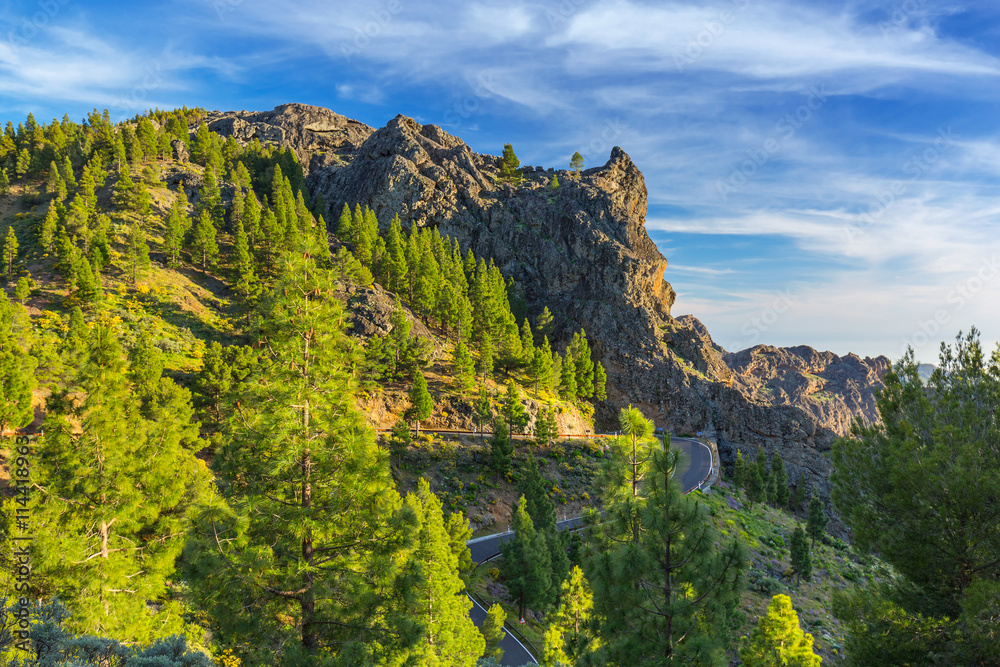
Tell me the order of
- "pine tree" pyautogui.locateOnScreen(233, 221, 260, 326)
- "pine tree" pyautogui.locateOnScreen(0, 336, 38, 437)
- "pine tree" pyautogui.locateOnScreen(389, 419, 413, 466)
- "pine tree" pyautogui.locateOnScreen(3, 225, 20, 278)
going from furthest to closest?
"pine tree" pyautogui.locateOnScreen(233, 221, 260, 326), "pine tree" pyautogui.locateOnScreen(3, 225, 20, 278), "pine tree" pyautogui.locateOnScreen(389, 419, 413, 466), "pine tree" pyautogui.locateOnScreen(0, 336, 38, 437)

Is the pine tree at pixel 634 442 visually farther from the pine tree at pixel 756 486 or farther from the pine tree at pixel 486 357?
the pine tree at pixel 756 486

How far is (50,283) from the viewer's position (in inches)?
2250

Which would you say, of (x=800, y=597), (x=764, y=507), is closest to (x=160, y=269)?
(x=800, y=597)

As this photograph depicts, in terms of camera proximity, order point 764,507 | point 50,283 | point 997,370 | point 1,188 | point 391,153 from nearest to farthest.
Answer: point 997,370, point 50,283, point 764,507, point 1,188, point 391,153

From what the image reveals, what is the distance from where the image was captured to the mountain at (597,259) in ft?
309

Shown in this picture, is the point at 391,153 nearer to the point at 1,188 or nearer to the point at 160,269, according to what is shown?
the point at 160,269

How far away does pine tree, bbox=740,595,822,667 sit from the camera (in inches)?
723

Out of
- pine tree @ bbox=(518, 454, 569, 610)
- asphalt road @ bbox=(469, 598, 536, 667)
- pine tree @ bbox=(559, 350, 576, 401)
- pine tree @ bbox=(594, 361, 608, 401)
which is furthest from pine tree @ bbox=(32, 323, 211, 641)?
pine tree @ bbox=(594, 361, 608, 401)

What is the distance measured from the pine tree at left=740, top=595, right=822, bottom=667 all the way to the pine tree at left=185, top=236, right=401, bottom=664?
17.6 meters

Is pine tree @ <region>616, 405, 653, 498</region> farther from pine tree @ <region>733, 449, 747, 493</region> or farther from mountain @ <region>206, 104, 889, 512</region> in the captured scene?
mountain @ <region>206, 104, 889, 512</region>

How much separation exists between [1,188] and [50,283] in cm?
Answer: 5775

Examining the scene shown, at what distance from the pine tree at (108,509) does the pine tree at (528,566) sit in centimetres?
2207

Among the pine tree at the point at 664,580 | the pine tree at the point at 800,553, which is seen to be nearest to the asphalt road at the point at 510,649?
the pine tree at the point at 664,580

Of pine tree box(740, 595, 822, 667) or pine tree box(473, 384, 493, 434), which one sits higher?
pine tree box(473, 384, 493, 434)
